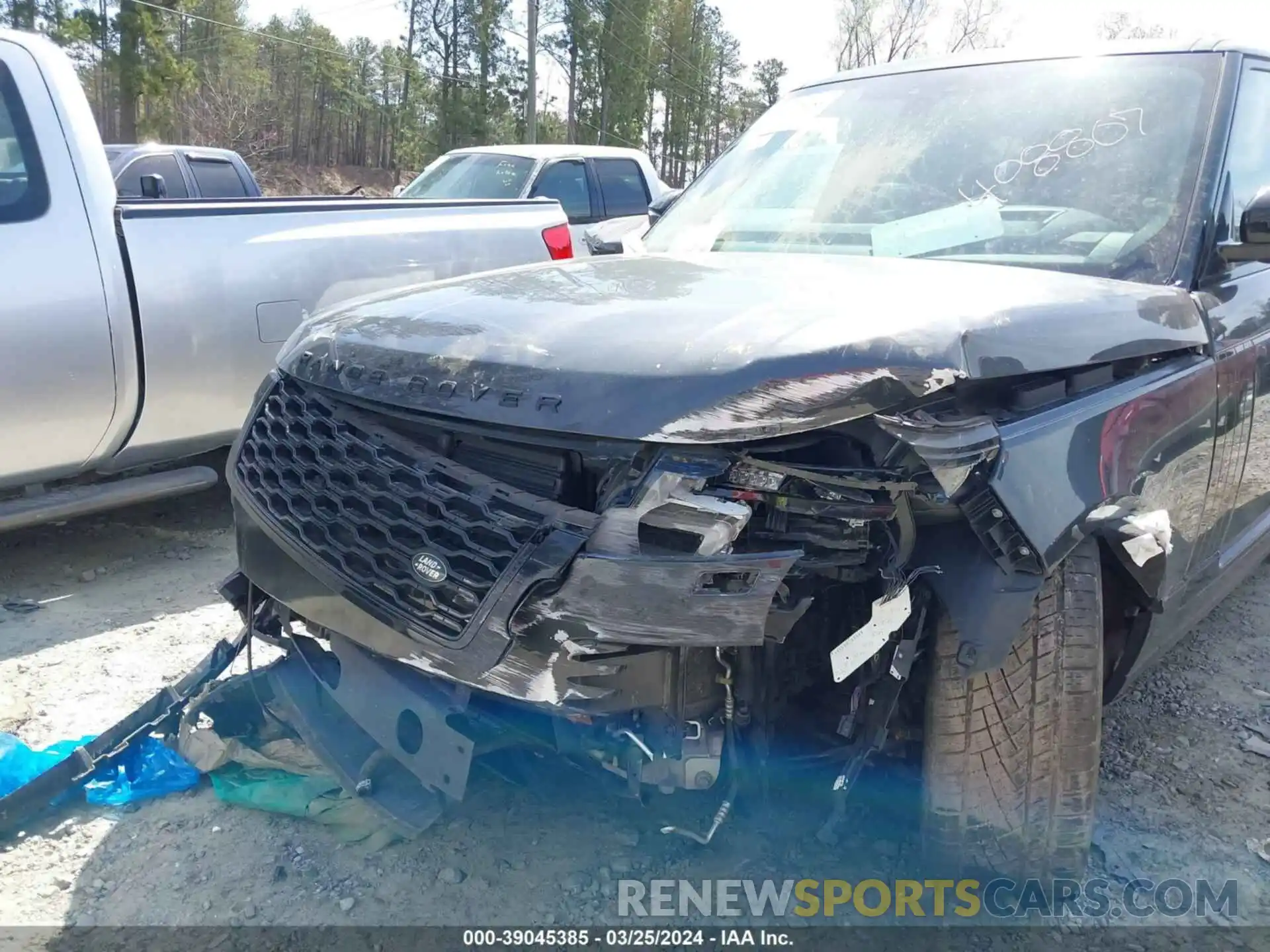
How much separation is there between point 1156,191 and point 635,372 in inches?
67.4

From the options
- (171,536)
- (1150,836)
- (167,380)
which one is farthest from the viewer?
(171,536)

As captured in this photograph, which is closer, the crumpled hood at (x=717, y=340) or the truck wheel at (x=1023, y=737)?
the crumpled hood at (x=717, y=340)

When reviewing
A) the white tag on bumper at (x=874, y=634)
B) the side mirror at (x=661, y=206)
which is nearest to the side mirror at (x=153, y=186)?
the side mirror at (x=661, y=206)

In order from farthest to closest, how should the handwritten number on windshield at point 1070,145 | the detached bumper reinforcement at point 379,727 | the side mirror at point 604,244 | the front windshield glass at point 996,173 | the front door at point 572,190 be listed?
the front door at point 572,190, the side mirror at point 604,244, the handwritten number on windshield at point 1070,145, the front windshield glass at point 996,173, the detached bumper reinforcement at point 379,727

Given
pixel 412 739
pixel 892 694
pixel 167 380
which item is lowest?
pixel 412 739

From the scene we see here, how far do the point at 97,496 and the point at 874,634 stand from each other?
326cm

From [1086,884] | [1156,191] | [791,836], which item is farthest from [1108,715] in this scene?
[1156,191]

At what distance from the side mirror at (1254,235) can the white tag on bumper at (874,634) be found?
1386 millimetres

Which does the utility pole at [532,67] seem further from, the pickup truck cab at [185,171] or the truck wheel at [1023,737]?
the truck wheel at [1023,737]

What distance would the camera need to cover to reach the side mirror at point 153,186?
614 cm

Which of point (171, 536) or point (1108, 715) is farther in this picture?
point (171, 536)

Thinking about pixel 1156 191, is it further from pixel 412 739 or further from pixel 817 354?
pixel 412 739

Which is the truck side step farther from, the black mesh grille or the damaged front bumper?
the damaged front bumper

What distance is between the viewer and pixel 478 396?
1.88m
